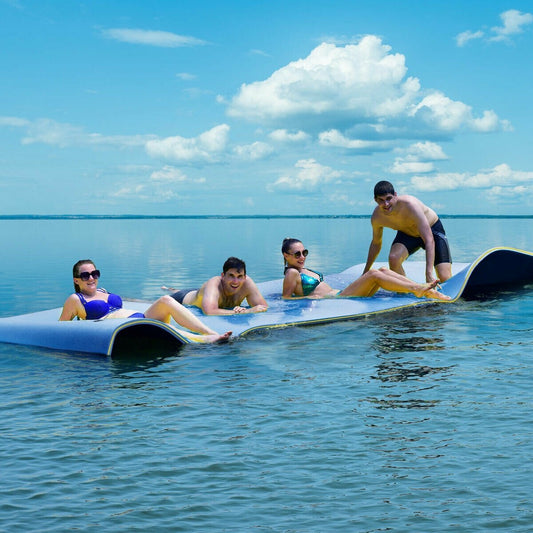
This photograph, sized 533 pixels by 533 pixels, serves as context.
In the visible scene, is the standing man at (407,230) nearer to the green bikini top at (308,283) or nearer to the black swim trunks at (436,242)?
the black swim trunks at (436,242)

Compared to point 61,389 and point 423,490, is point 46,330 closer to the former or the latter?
point 61,389

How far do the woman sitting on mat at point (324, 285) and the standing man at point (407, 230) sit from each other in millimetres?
496

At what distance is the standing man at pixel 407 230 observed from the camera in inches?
422

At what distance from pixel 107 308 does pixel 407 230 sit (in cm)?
526

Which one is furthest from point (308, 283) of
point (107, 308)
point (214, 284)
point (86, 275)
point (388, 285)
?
point (86, 275)

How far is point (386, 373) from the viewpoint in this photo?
6.86 meters

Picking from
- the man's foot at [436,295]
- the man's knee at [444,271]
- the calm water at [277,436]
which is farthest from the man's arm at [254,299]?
the man's knee at [444,271]

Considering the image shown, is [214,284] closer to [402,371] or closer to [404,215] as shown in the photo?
[402,371]

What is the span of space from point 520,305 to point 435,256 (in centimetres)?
157

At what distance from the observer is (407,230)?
11336 mm

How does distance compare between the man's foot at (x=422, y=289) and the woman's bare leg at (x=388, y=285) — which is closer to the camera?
the man's foot at (x=422, y=289)

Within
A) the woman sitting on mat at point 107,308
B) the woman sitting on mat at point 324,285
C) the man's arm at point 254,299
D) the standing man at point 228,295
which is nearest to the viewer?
the woman sitting on mat at point 107,308

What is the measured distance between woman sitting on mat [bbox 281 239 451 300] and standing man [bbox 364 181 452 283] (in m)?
0.50

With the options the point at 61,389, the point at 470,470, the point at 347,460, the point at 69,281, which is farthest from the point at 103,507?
the point at 69,281
